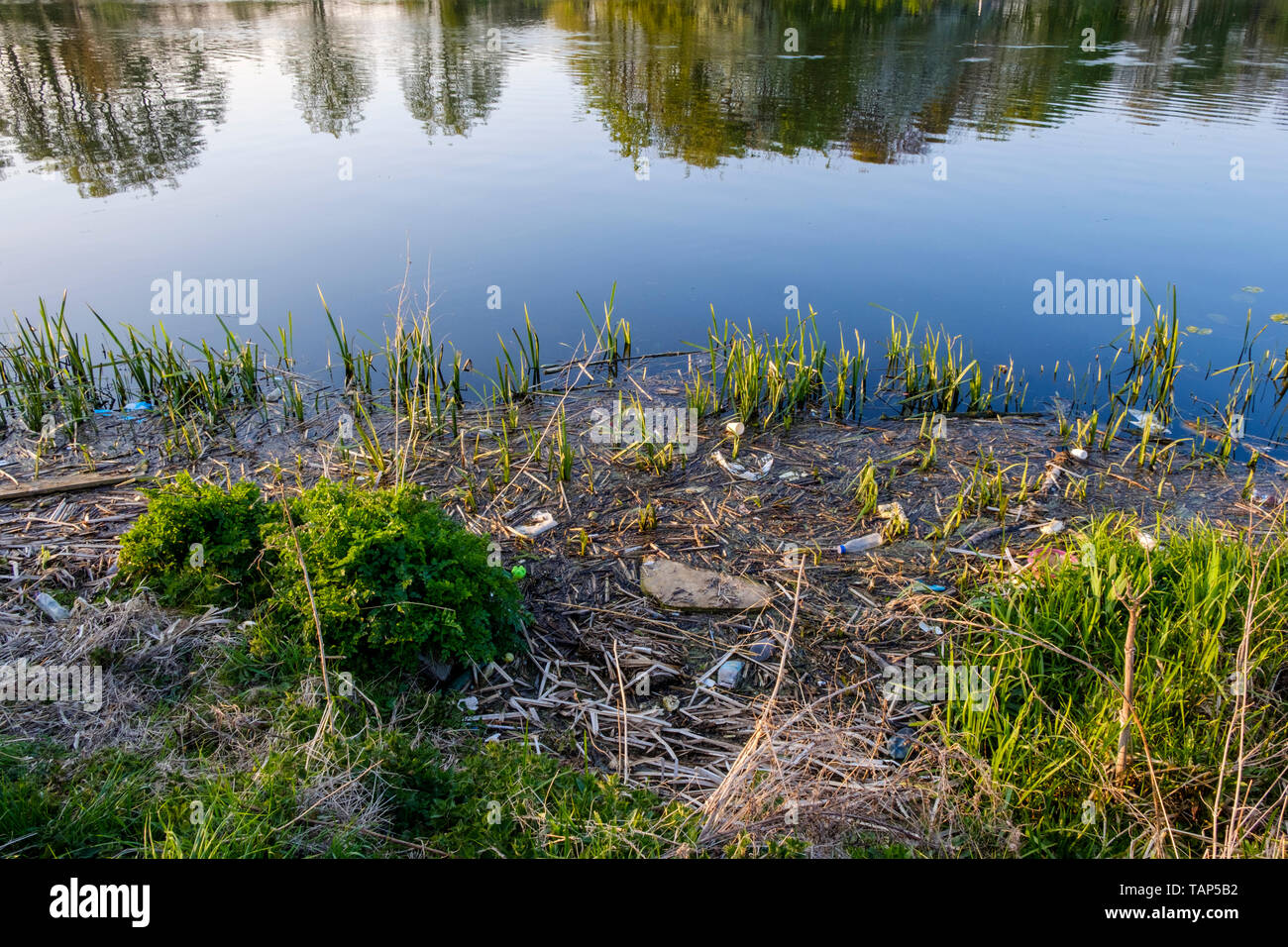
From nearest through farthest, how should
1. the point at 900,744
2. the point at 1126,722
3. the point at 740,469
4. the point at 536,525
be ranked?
the point at 1126,722, the point at 900,744, the point at 536,525, the point at 740,469

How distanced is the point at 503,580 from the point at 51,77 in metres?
21.2

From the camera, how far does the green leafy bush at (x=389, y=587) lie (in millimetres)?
3260

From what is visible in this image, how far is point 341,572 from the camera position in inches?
129

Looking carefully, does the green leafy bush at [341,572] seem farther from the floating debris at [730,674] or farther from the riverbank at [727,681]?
the floating debris at [730,674]

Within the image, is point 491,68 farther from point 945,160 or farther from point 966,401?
point 966,401

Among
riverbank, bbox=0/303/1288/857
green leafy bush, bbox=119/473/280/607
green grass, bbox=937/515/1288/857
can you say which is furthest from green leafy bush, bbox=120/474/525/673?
green grass, bbox=937/515/1288/857

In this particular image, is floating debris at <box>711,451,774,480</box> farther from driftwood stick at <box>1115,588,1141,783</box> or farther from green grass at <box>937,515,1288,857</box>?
driftwood stick at <box>1115,588,1141,783</box>

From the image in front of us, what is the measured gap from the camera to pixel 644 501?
4.92 meters

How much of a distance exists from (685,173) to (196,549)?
10122mm

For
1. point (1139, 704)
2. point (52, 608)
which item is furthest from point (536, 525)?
point (1139, 704)

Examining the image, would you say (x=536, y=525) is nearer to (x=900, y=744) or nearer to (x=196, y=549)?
(x=196, y=549)

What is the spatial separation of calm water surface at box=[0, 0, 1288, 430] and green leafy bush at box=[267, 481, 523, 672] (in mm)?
2295

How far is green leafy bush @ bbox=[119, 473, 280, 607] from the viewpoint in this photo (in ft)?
11.9
